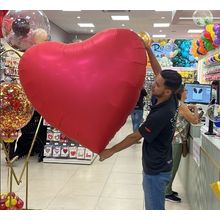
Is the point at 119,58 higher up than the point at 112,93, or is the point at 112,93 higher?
the point at 119,58

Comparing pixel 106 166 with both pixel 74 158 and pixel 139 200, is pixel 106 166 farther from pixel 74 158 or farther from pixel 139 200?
pixel 139 200

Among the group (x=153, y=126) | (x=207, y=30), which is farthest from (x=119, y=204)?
(x=207, y=30)

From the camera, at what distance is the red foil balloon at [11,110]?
190 centimetres

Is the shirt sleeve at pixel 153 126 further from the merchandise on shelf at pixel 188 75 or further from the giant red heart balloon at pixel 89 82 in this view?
the merchandise on shelf at pixel 188 75

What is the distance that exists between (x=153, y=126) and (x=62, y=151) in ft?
11.8

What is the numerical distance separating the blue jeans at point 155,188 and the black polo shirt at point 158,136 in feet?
0.12

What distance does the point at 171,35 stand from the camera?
15641mm

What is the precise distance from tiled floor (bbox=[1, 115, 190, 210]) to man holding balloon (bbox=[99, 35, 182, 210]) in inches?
56.0

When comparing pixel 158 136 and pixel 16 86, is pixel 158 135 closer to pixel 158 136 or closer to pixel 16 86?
pixel 158 136

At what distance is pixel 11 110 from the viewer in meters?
1.90

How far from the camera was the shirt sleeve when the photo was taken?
1.96m

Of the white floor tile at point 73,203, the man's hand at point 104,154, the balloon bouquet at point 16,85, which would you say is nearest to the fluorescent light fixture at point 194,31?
the white floor tile at point 73,203

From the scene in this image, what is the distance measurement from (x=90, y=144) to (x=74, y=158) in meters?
4.06

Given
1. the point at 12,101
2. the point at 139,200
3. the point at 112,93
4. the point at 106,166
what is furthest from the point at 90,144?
the point at 106,166
